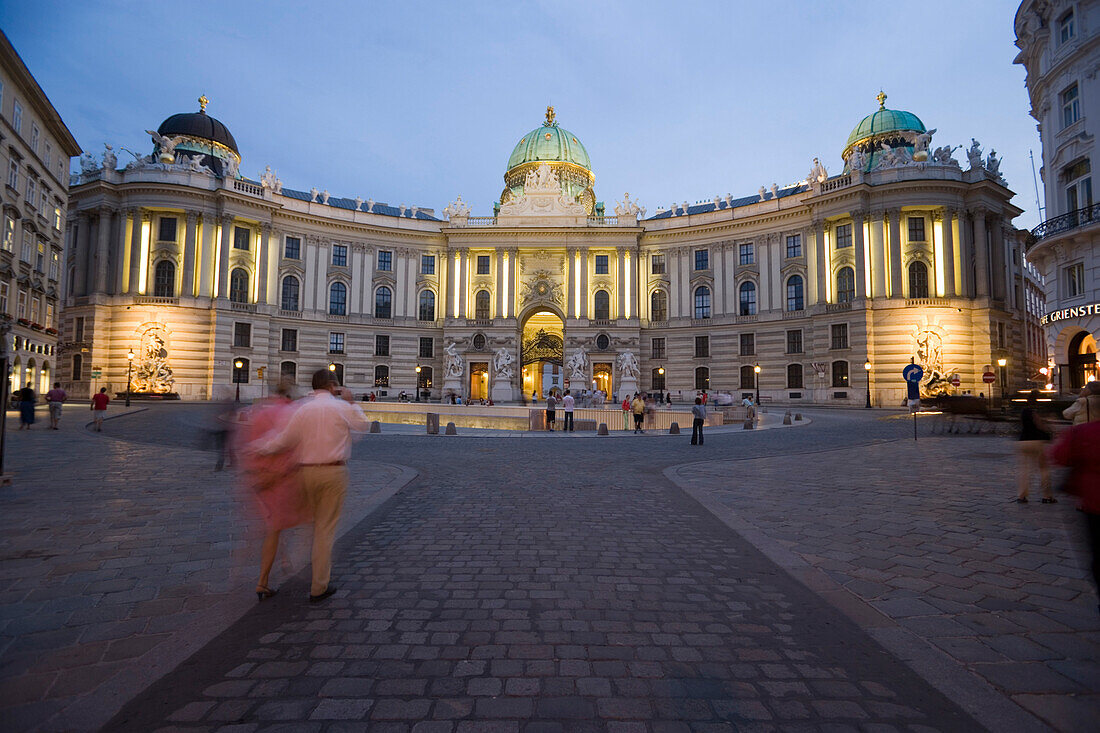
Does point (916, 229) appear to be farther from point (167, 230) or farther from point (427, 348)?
point (167, 230)

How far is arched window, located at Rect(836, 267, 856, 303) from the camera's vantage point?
43562 mm

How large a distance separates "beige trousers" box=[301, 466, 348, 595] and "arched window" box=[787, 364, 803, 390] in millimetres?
46984

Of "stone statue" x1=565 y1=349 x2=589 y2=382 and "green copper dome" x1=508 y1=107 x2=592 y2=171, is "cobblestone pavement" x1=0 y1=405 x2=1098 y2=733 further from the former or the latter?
"green copper dome" x1=508 y1=107 x2=592 y2=171

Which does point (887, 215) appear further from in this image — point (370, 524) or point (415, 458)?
point (370, 524)

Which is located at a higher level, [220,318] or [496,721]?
[220,318]

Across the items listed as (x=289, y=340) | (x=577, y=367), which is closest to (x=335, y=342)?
(x=289, y=340)

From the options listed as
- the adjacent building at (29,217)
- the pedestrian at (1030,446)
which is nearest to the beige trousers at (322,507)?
the pedestrian at (1030,446)

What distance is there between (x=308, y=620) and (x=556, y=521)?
12.4 feet

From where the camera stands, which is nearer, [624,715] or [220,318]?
[624,715]

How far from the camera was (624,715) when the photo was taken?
120 inches

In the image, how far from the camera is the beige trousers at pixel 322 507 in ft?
15.3

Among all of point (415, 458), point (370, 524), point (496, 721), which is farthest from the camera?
point (415, 458)

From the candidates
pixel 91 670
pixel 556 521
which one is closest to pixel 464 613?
pixel 91 670

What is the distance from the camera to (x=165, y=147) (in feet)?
153
